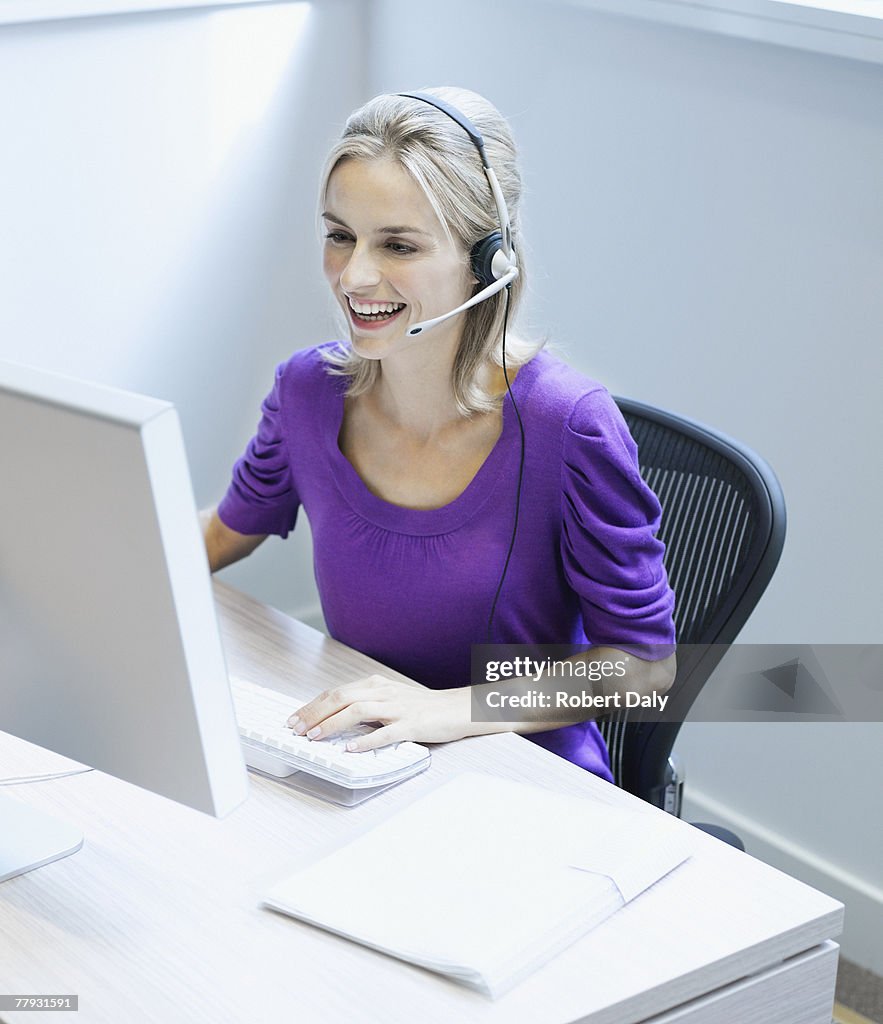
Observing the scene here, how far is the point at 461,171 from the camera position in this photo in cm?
143

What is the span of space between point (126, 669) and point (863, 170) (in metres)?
1.28

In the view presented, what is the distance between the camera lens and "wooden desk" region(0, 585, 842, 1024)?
0.94 m

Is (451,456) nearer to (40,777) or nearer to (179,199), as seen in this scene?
(40,777)

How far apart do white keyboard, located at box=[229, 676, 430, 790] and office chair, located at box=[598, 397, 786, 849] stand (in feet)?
1.05

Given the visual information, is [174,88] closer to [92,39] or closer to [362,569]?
[92,39]

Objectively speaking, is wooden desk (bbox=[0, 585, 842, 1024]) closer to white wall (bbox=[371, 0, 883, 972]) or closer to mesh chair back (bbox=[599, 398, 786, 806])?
mesh chair back (bbox=[599, 398, 786, 806])

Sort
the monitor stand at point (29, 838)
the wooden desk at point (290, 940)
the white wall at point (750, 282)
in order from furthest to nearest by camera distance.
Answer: the white wall at point (750, 282), the monitor stand at point (29, 838), the wooden desk at point (290, 940)

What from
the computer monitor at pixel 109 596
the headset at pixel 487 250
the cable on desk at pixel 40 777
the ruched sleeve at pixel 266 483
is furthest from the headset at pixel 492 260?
the computer monitor at pixel 109 596

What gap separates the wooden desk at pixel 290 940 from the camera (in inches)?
36.9

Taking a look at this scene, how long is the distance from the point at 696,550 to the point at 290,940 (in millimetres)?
651

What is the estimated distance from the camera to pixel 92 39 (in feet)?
6.97

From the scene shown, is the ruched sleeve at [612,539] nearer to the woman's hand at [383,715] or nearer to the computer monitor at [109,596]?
the woman's hand at [383,715]

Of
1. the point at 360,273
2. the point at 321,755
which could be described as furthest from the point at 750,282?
the point at 321,755

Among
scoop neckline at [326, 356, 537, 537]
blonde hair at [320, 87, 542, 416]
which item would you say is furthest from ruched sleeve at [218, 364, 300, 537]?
blonde hair at [320, 87, 542, 416]
